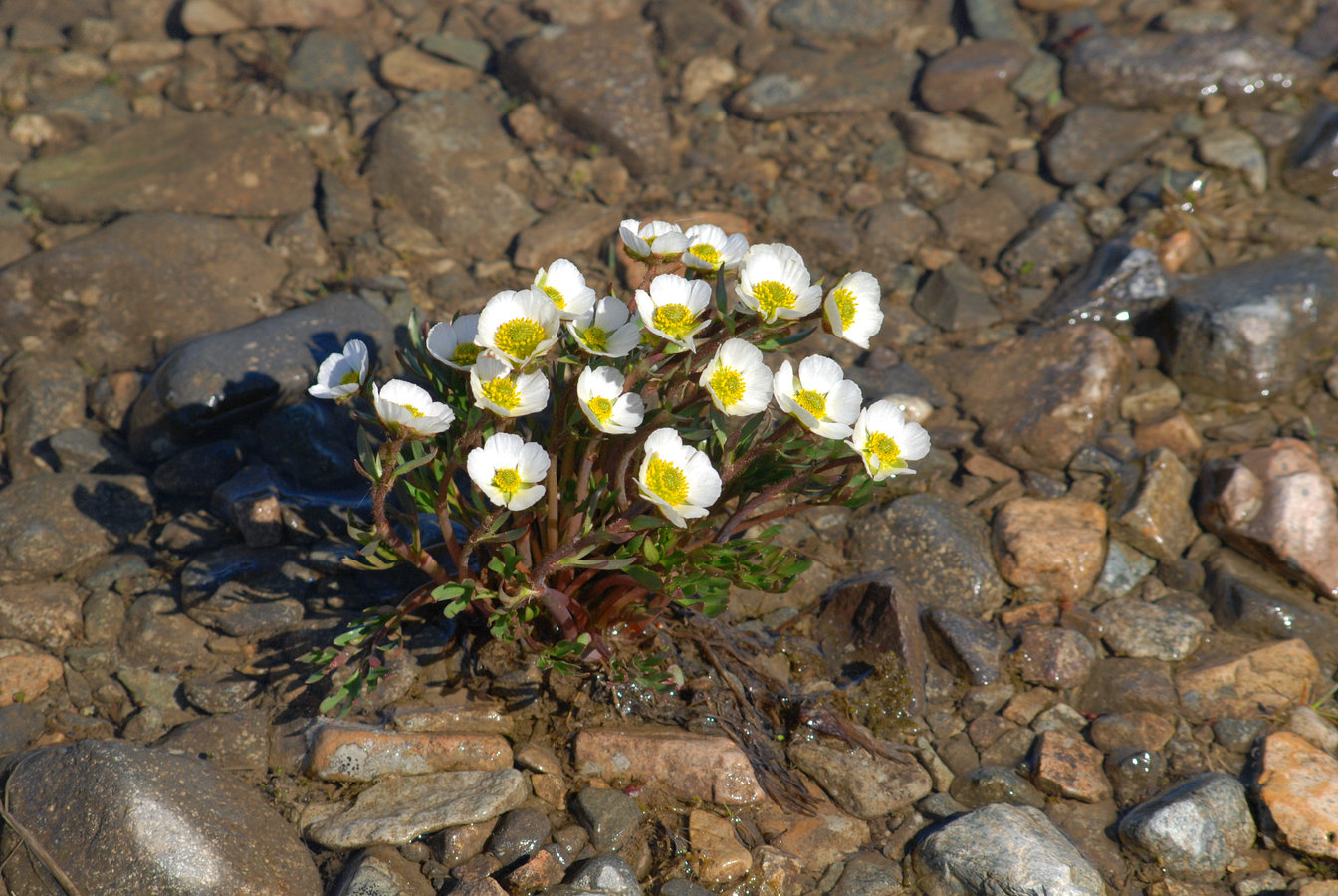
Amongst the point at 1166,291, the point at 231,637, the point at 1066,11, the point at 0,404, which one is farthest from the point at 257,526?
the point at 1066,11

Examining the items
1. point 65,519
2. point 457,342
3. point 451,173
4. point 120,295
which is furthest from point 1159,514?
point 120,295

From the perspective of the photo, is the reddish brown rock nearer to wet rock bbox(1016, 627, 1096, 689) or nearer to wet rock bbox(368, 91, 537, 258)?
wet rock bbox(1016, 627, 1096, 689)

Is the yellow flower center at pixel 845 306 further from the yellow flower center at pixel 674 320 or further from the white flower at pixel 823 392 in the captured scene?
the yellow flower center at pixel 674 320

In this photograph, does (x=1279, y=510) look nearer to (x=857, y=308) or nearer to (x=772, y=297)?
(x=857, y=308)

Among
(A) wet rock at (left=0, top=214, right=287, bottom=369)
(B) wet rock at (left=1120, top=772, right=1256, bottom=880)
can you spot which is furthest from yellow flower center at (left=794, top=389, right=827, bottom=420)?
(A) wet rock at (left=0, top=214, right=287, bottom=369)

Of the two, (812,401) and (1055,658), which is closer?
(812,401)

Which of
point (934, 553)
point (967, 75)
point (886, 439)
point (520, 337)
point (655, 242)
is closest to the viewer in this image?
point (520, 337)

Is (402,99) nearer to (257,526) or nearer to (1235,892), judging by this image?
(257,526)
